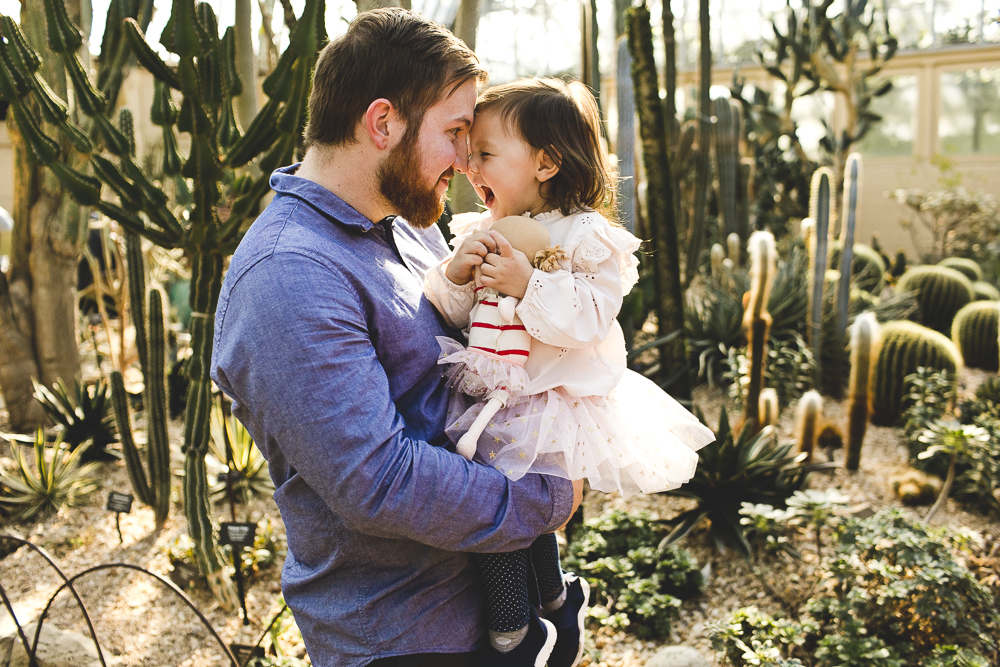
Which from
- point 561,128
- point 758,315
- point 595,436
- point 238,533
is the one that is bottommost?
point 238,533

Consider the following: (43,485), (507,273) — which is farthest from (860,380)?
(43,485)

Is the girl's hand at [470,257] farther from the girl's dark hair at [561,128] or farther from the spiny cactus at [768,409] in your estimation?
the spiny cactus at [768,409]

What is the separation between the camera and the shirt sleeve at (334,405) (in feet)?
3.57

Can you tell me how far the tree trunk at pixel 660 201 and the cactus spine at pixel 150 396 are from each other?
281cm

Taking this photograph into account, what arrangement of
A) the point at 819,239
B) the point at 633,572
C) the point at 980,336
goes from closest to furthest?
the point at 633,572
the point at 819,239
the point at 980,336

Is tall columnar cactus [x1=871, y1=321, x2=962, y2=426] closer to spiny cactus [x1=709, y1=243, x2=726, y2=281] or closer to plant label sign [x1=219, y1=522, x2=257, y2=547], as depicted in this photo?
spiny cactus [x1=709, y1=243, x2=726, y2=281]

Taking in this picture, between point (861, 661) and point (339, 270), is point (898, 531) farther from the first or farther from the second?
point (339, 270)

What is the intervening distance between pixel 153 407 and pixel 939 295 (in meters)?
8.13

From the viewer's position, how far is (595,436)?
59.4 inches

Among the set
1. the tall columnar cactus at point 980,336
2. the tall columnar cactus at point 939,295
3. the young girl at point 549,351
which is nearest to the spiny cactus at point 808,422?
the young girl at point 549,351

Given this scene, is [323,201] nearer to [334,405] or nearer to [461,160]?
[461,160]

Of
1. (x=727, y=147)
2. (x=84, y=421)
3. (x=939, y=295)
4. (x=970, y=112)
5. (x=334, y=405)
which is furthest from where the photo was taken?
(x=970, y=112)

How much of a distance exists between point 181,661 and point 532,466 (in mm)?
2505

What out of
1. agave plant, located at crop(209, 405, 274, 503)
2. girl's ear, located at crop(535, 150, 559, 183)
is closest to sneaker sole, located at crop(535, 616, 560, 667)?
girl's ear, located at crop(535, 150, 559, 183)
